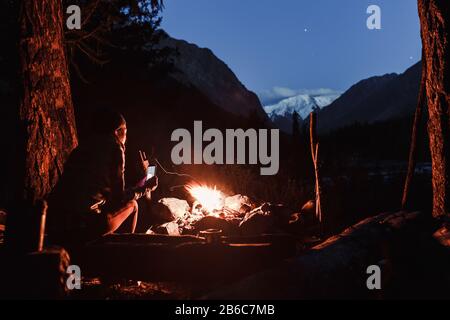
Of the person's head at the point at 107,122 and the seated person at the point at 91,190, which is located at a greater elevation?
the person's head at the point at 107,122

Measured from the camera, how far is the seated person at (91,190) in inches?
151

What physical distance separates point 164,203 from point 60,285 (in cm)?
370

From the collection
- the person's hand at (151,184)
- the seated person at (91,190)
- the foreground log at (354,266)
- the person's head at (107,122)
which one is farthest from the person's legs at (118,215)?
the foreground log at (354,266)

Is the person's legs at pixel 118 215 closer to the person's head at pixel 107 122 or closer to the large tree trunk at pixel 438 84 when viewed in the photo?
the person's head at pixel 107 122

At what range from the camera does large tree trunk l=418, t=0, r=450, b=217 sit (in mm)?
4051

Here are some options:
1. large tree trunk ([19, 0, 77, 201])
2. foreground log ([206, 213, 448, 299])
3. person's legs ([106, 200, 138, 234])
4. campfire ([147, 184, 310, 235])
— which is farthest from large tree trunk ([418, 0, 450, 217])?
large tree trunk ([19, 0, 77, 201])

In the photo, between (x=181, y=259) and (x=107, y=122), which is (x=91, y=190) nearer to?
(x=107, y=122)

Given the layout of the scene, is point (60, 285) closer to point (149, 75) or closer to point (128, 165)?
point (128, 165)

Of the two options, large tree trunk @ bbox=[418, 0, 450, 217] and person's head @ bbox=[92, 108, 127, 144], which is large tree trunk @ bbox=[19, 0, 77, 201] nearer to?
person's head @ bbox=[92, 108, 127, 144]

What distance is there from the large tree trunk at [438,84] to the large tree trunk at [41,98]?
4.67 metres

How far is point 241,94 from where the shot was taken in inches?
3174

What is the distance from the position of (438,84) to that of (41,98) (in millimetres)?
4838

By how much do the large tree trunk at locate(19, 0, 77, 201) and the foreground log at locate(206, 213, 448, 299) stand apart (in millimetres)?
3020
